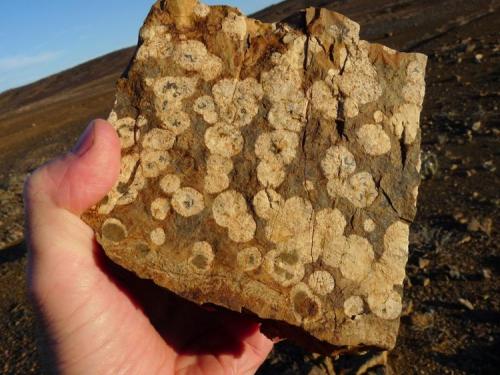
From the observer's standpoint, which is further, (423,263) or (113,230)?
(423,263)

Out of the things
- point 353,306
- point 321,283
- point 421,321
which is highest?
point 321,283

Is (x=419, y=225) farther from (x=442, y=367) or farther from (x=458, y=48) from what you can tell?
(x=458, y=48)

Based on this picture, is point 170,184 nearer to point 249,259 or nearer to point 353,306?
point 249,259

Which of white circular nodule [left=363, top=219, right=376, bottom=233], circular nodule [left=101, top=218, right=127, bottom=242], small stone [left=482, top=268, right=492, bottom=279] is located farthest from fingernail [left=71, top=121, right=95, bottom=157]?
small stone [left=482, top=268, right=492, bottom=279]

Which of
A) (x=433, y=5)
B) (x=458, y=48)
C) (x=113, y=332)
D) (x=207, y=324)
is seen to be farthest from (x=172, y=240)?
(x=433, y=5)

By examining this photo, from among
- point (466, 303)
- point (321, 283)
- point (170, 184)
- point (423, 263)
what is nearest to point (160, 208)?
point (170, 184)

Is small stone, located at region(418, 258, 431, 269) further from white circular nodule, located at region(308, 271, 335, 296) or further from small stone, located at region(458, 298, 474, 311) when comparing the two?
white circular nodule, located at region(308, 271, 335, 296)

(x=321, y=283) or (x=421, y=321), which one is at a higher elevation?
(x=321, y=283)
